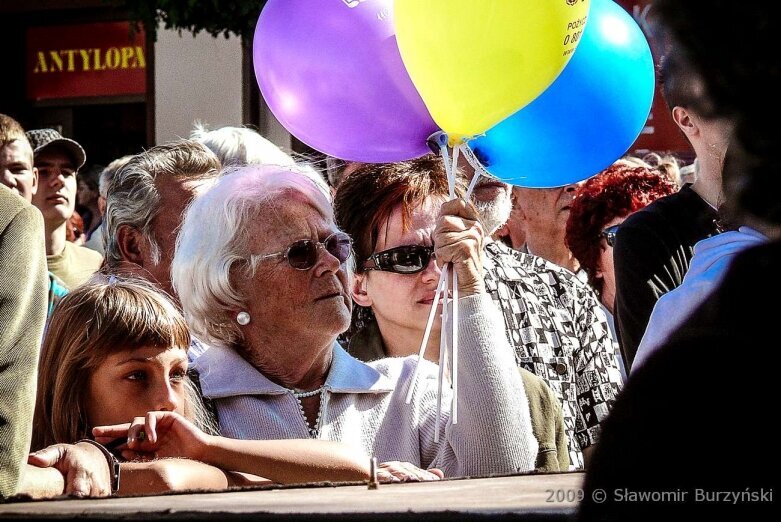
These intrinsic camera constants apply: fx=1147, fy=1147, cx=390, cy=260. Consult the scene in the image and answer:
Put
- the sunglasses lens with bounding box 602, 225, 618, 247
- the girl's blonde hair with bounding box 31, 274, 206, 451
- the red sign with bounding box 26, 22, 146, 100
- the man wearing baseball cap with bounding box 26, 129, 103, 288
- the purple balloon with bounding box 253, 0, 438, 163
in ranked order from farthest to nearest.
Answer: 1. the red sign with bounding box 26, 22, 146, 100
2. the man wearing baseball cap with bounding box 26, 129, 103, 288
3. the sunglasses lens with bounding box 602, 225, 618, 247
4. the purple balloon with bounding box 253, 0, 438, 163
5. the girl's blonde hair with bounding box 31, 274, 206, 451

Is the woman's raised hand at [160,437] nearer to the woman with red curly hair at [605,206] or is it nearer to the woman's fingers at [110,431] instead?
the woman's fingers at [110,431]

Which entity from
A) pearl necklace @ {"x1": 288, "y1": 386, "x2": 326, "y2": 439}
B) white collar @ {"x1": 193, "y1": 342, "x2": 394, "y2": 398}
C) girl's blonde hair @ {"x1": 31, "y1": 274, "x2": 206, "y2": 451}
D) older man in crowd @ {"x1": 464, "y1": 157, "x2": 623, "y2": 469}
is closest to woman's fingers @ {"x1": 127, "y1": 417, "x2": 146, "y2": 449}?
girl's blonde hair @ {"x1": 31, "y1": 274, "x2": 206, "y2": 451}

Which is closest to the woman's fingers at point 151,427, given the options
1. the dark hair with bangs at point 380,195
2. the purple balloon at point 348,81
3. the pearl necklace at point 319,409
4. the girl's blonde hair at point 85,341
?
the girl's blonde hair at point 85,341

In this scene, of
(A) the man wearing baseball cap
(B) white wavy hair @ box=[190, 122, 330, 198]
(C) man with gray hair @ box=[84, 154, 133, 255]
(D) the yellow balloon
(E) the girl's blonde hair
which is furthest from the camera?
(A) the man wearing baseball cap

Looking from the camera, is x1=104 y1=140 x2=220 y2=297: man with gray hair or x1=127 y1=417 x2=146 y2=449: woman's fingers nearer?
x1=127 y1=417 x2=146 y2=449: woman's fingers

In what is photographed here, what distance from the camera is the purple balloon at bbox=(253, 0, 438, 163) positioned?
2.82m

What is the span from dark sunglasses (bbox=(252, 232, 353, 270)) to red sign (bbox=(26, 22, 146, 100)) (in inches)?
252

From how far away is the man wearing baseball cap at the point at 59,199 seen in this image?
15.7 ft

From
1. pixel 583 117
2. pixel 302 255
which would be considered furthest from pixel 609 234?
pixel 302 255

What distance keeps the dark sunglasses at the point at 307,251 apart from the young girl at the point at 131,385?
337 millimetres

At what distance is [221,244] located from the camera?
8.95 ft

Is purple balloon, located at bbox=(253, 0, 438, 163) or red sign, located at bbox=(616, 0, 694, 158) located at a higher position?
purple balloon, located at bbox=(253, 0, 438, 163)

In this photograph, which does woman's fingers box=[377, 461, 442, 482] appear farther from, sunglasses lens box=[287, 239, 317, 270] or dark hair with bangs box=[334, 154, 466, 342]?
dark hair with bangs box=[334, 154, 466, 342]

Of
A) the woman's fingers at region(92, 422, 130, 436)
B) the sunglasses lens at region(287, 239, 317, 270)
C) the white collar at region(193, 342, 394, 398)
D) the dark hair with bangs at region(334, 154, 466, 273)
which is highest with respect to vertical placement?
the dark hair with bangs at region(334, 154, 466, 273)
